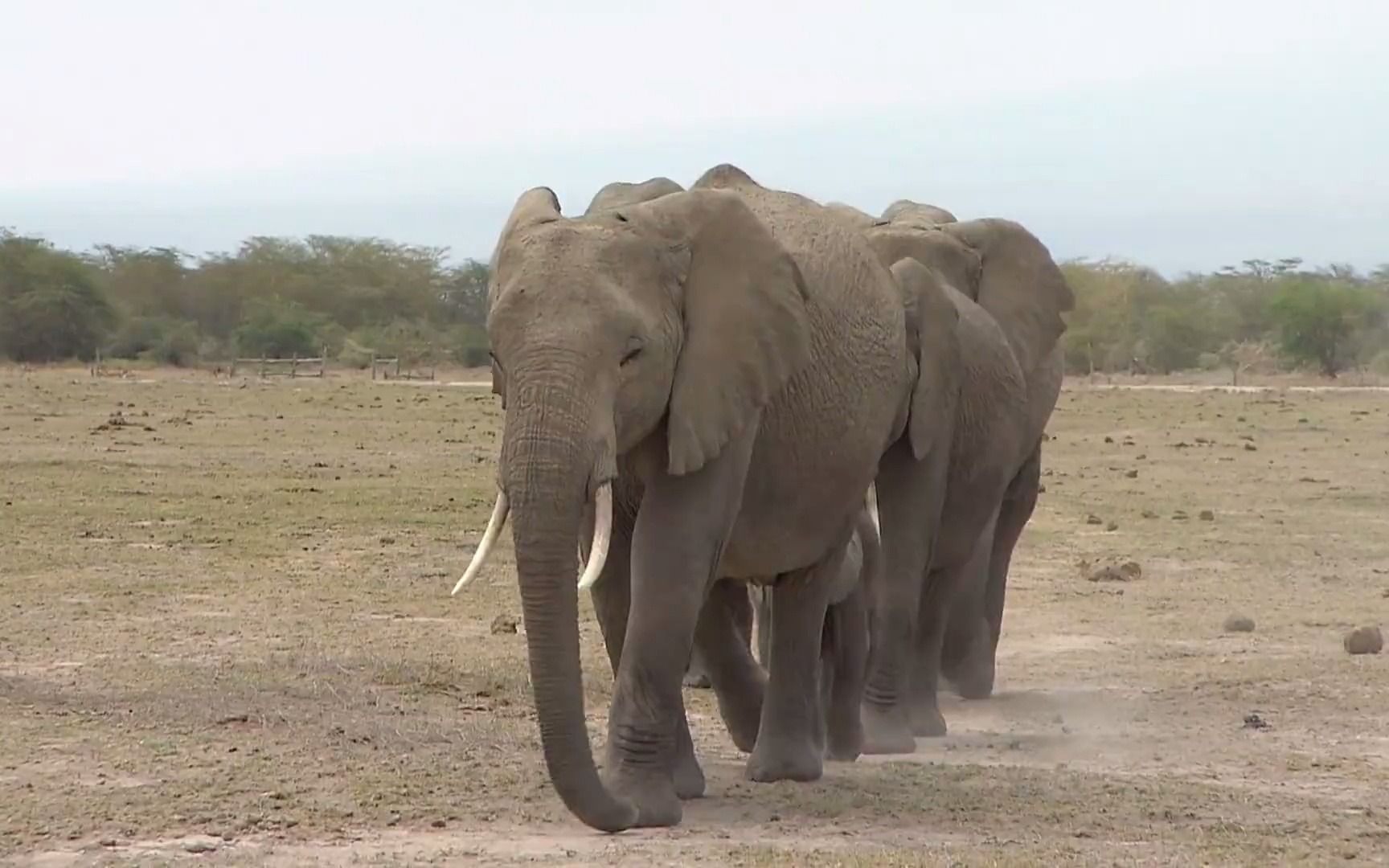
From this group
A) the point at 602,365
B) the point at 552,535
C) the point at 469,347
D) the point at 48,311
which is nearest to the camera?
the point at 552,535

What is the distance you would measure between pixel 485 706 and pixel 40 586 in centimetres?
385

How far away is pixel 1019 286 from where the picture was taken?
32.3ft

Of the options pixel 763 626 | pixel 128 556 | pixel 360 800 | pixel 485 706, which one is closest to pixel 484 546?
pixel 360 800

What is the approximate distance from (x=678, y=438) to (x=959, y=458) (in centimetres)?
298

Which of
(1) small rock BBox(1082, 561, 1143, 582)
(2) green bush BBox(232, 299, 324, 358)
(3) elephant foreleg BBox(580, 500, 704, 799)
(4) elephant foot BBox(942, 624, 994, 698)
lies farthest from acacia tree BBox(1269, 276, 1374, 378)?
(3) elephant foreleg BBox(580, 500, 704, 799)

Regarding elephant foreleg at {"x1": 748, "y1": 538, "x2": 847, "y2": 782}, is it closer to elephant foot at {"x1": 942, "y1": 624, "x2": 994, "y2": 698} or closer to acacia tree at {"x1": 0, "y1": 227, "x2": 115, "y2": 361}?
elephant foot at {"x1": 942, "y1": 624, "x2": 994, "y2": 698}

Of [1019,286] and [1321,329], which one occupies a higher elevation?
[1019,286]

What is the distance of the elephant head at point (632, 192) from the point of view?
667 cm

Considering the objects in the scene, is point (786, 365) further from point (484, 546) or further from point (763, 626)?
point (763, 626)

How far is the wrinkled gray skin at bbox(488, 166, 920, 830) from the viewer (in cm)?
525

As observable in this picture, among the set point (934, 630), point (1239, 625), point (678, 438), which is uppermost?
point (678, 438)

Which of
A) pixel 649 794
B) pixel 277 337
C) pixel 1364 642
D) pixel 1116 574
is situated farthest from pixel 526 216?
pixel 277 337

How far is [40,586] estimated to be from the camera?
10.8 metres

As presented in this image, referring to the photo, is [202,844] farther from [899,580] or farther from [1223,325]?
[1223,325]
